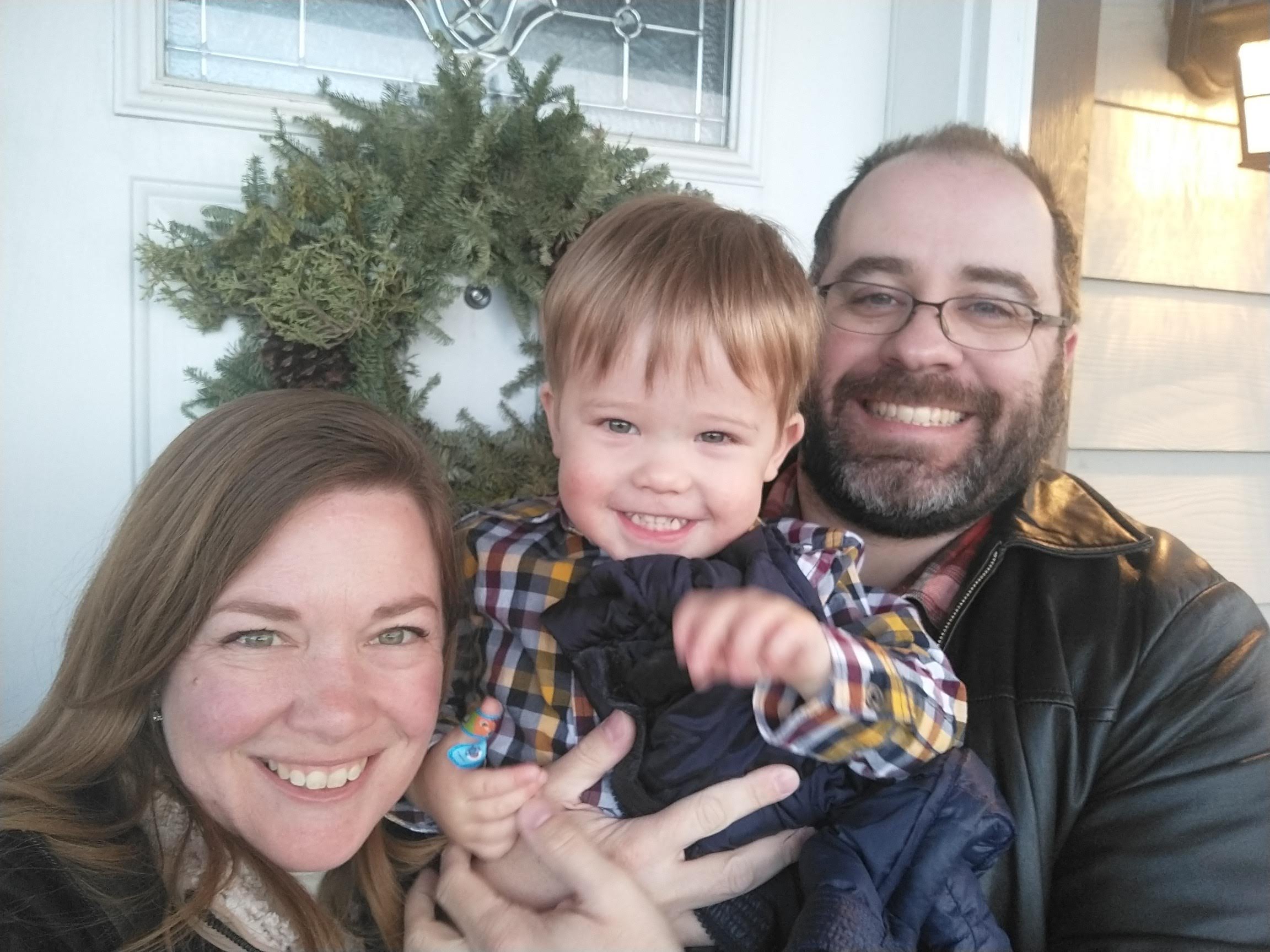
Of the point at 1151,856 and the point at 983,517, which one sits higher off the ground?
the point at 983,517

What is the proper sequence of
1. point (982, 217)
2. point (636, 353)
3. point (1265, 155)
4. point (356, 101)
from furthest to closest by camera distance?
point (1265, 155)
point (982, 217)
point (356, 101)
point (636, 353)

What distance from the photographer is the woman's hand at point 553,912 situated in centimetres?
118

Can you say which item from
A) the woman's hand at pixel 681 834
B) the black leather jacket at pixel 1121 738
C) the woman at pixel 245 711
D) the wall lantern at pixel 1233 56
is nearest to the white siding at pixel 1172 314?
the wall lantern at pixel 1233 56

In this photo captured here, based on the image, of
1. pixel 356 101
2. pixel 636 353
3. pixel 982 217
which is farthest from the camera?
pixel 982 217

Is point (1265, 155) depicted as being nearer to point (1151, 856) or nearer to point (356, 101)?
point (1151, 856)

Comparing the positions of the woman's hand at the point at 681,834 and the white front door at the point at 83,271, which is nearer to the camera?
the woman's hand at the point at 681,834

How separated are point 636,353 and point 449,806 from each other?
71 centimetres

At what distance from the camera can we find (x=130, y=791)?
45.0 inches

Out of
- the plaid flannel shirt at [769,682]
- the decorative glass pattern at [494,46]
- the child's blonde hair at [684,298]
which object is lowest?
the plaid flannel shirt at [769,682]

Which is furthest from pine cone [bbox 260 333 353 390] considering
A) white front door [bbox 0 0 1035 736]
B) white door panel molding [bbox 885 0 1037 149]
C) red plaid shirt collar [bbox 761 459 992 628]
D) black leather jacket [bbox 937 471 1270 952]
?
white door panel molding [bbox 885 0 1037 149]

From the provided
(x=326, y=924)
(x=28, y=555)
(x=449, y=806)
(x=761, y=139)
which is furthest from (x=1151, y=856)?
(x=28, y=555)

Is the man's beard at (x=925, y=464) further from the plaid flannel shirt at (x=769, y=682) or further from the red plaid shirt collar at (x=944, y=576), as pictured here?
the plaid flannel shirt at (x=769, y=682)

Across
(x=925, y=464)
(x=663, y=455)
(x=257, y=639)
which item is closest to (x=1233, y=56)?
(x=925, y=464)

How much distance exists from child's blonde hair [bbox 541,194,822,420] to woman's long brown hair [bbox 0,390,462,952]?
→ 0.33 metres
